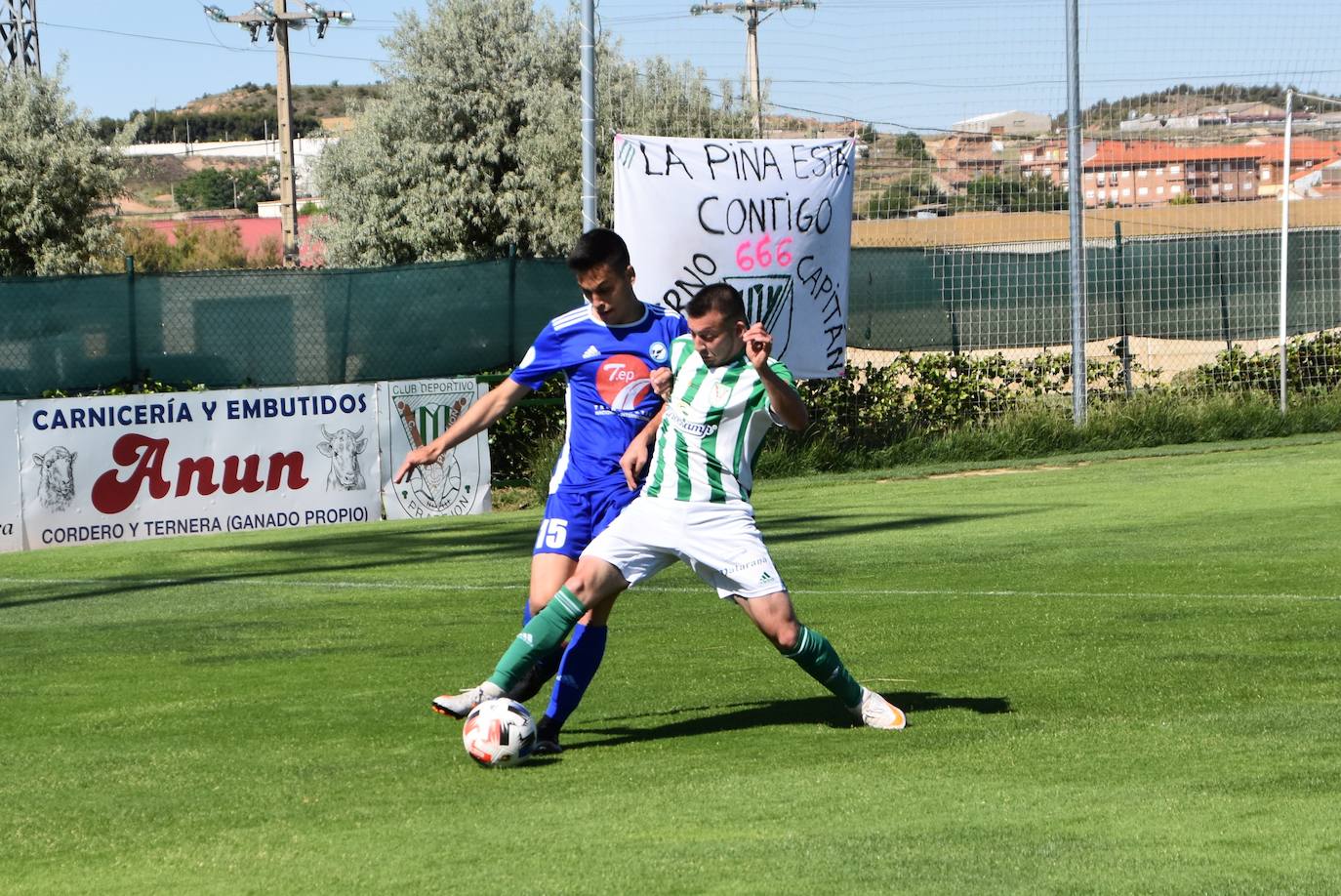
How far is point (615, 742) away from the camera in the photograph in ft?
20.4

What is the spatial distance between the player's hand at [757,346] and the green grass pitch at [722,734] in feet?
4.45

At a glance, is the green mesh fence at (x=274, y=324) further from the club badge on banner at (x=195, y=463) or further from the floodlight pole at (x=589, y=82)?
the floodlight pole at (x=589, y=82)

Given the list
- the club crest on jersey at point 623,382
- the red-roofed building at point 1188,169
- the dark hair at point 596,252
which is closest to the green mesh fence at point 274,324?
the red-roofed building at point 1188,169

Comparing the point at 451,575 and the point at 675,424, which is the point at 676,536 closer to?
the point at 675,424

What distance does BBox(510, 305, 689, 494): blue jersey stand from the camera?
21.6 feet

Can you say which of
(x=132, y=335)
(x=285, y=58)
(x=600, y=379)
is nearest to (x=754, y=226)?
(x=132, y=335)

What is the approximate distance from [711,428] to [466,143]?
33123 mm

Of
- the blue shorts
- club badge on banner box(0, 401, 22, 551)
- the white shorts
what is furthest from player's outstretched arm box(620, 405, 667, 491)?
club badge on banner box(0, 401, 22, 551)

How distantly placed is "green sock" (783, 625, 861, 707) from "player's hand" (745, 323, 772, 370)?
100 cm

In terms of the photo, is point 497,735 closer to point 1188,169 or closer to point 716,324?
point 716,324

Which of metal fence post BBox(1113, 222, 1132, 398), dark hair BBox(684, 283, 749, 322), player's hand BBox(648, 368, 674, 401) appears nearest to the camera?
dark hair BBox(684, 283, 749, 322)

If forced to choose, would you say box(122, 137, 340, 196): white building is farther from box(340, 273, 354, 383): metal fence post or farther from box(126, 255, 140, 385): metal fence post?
box(126, 255, 140, 385): metal fence post

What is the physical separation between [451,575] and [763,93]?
16666 mm

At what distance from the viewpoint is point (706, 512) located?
5.95 metres
